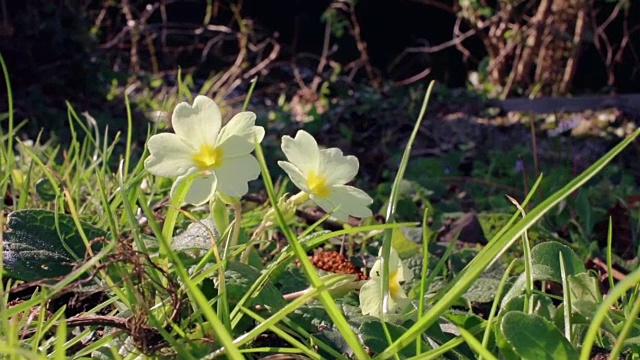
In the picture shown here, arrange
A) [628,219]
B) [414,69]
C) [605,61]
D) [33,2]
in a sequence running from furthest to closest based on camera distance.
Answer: [414,69], [605,61], [33,2], [628,219]

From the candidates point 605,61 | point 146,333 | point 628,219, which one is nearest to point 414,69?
point 605,61

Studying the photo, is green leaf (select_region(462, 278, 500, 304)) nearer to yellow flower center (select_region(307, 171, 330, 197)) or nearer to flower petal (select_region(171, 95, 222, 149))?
yellow flower center (select_region(307, 171, 330, 197))

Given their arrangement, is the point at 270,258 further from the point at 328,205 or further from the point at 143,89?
the point at 143,89

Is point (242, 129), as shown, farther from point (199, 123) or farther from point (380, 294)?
point (380, 294)

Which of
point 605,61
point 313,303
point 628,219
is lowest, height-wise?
point 605,61

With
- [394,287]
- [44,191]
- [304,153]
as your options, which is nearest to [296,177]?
[304,153]

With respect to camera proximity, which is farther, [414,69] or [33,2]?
[414,69]
